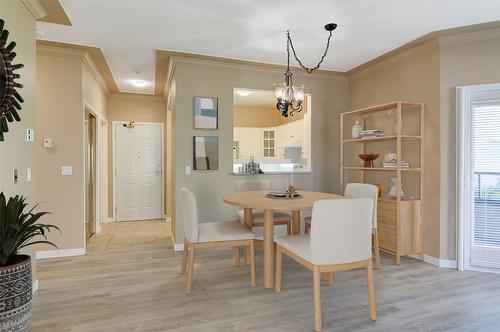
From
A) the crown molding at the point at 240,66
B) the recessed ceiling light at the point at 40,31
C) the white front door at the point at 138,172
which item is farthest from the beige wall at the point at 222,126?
the white front door at the point at 138,172

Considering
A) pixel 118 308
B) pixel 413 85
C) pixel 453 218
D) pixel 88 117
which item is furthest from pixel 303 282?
pixel 88 117

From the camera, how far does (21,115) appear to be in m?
2.32

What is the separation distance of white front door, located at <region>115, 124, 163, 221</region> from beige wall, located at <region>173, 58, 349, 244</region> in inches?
91.8

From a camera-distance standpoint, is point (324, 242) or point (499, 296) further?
point (499, 296)

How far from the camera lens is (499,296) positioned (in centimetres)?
254

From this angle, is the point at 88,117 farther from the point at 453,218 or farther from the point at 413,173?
the point at 453,218

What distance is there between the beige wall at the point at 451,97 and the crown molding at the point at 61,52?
423 cm

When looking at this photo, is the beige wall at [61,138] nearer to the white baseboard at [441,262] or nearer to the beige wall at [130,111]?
the beige wall at [130,111]

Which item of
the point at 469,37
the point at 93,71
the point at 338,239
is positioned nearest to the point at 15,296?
the point at 338,239

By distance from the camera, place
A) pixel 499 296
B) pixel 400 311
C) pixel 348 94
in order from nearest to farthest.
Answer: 1. pixel 400 311
2. pixel 499 296
3. pixel 348 94

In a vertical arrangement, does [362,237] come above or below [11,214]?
below

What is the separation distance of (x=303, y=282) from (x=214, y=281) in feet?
2.81

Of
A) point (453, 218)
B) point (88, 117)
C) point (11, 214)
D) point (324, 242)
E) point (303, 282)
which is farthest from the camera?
Answer: point (88, 117)

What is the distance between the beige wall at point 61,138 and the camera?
3.50 meters
